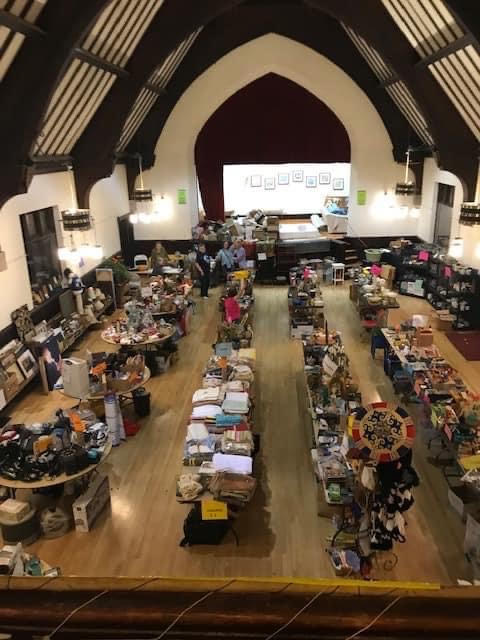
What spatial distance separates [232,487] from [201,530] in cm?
64

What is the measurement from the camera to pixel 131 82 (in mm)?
10547

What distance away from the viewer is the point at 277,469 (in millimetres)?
7137

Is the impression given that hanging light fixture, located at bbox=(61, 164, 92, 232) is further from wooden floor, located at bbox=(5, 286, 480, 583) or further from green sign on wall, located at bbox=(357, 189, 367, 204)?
green sign on wall, located at bbox=(357, 189, 367, 204)

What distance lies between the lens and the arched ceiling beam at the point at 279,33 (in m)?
14.9

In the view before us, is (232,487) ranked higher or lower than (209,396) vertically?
lower

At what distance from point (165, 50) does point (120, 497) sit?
8.13 meters

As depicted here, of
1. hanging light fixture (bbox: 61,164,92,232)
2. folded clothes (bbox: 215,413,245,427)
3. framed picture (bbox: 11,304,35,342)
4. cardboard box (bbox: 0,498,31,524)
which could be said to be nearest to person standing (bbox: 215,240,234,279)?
hanging light fixture (bbox: 61,164,92,232)

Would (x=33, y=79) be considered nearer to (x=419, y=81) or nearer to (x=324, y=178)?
(x=419, y=81)

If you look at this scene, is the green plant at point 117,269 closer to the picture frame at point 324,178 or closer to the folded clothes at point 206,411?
the folded clothes at point 206,411

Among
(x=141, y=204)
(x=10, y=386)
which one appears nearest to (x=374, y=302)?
(x=10, y=386)

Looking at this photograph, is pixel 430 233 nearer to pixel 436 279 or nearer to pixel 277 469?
pixel 436 279

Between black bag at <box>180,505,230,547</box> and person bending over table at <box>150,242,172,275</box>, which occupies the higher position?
person bending over table at <box>150,242,172,275</box>

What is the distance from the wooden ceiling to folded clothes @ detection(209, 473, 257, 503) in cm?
540

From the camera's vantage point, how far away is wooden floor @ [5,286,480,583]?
18.0 ft
